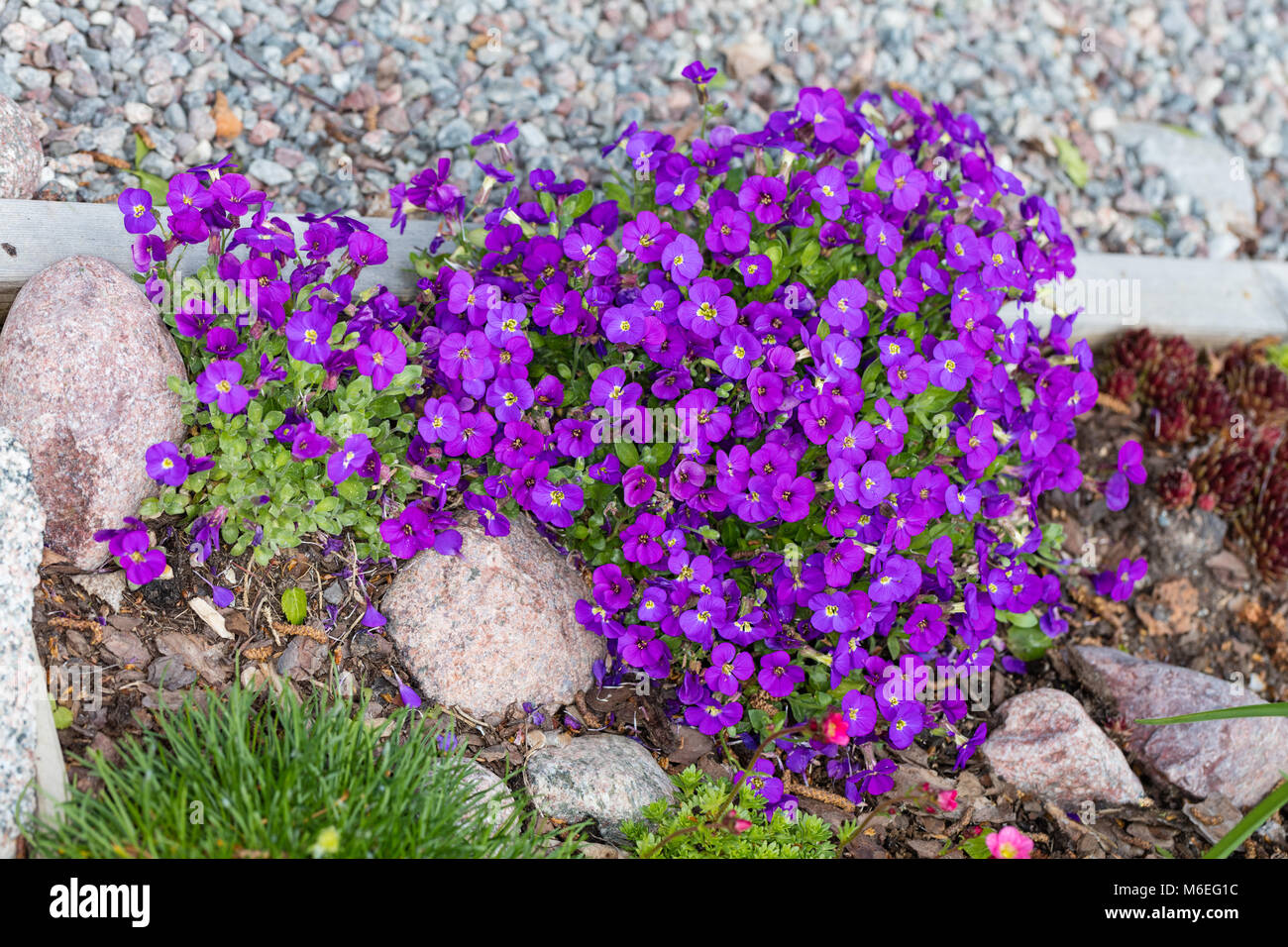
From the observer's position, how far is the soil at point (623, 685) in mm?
3141

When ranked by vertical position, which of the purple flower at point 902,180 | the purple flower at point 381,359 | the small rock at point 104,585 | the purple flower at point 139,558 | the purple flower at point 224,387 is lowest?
the small rock at point 104,585

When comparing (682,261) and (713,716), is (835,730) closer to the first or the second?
(713,716)

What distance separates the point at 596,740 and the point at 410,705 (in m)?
0.63

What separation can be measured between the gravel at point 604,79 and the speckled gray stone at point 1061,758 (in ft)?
8.78

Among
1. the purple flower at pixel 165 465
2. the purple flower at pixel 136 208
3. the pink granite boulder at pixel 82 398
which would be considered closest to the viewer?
the purple flower at pixel 165 465

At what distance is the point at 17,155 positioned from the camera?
3.70 metres

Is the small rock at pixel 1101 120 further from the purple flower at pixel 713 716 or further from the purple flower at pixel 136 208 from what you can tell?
the purple flower at pixel 136 208

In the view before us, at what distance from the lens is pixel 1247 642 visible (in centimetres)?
442

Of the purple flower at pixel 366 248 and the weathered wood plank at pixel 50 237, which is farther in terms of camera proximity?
the weathered wood plank at pixel 50 237

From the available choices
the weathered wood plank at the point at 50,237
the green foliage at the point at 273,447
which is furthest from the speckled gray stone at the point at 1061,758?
the weathered wood plank at the point at 50,237

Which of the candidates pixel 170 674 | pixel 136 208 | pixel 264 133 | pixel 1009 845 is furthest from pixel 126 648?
pixel 1009 845

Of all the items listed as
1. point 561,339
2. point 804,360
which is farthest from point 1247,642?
point 561,339
